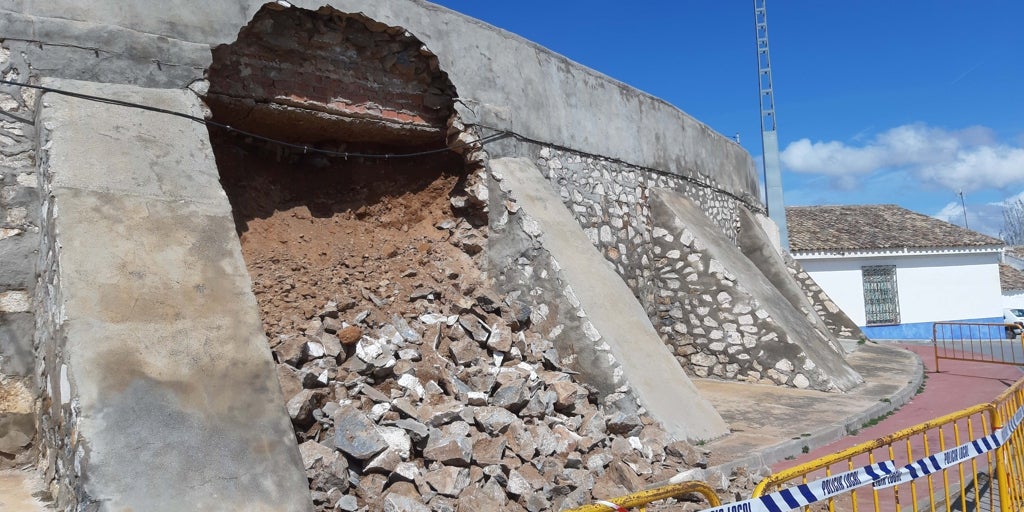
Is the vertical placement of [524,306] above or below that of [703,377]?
above

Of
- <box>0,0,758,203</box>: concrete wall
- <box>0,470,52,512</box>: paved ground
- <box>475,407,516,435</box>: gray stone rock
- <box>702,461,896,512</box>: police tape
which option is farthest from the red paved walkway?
<box>0,470,52,512</box>: paved ground

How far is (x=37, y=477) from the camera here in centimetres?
357

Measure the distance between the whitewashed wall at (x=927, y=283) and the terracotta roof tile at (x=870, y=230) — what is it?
378mm

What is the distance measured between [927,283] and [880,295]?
1356mm

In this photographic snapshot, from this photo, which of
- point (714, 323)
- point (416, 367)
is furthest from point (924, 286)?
point (416, 367)

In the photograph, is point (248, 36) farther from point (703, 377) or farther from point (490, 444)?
point (703, 377)

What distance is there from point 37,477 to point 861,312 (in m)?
19.5

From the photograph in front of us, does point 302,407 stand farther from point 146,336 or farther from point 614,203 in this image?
point 614,203

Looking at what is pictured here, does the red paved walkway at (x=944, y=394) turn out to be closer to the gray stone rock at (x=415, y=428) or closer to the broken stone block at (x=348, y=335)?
the gray stone rock at (x=415, y=428)

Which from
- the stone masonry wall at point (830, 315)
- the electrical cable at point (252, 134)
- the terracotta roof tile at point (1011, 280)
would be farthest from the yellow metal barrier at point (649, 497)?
the terracotta roof tile at point (1011, 280)

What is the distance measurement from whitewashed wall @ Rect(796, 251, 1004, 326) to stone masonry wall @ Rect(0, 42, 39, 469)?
18.3m

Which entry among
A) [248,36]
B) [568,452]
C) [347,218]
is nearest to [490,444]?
[568,452]

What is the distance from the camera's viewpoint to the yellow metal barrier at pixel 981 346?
37.4 ft

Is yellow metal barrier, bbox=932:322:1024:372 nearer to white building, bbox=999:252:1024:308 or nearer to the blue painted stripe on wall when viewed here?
the blue painted stripe on wall
